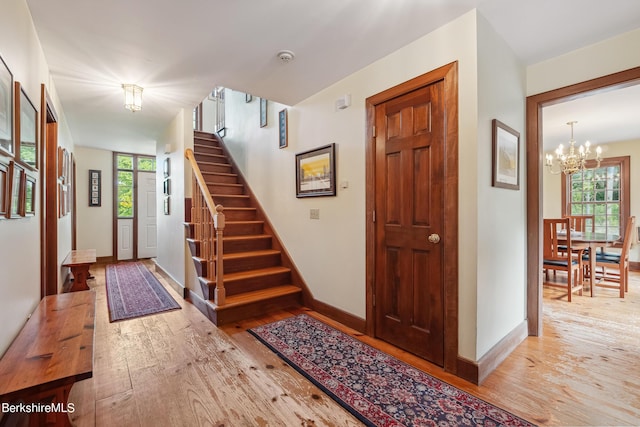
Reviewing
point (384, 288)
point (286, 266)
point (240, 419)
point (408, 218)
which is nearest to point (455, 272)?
point (408, 218)

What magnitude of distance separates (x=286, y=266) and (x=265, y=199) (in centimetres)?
102

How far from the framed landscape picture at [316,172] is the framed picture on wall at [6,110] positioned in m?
2.19

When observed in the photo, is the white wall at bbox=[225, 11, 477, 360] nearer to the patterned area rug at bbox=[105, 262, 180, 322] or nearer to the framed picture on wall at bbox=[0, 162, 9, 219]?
the patterned area rug at bbox=[105, 262, 180, 322]

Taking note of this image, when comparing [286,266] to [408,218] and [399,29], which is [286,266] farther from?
[399,29]

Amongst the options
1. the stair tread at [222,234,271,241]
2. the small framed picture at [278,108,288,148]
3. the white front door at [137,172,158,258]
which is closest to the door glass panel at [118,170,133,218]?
the white front door at [137,172,158,258]

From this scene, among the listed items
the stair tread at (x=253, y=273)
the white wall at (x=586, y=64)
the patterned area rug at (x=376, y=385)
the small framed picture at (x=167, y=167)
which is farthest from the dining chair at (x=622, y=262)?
the small framed picture at (x=167, y=167)

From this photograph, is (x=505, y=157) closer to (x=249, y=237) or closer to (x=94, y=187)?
(x=249, y=237)

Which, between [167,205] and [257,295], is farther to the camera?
[167,205]

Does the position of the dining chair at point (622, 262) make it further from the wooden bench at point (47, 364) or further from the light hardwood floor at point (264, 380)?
the wooden bench at point (47, 364)

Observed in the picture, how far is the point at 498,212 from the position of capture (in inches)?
84.1

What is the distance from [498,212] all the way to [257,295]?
7.81 feet

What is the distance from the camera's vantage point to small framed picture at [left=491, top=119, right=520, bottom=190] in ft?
6.75

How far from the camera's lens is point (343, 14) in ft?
6.14

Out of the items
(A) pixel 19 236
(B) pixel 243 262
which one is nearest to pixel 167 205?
(B) pixel 243 262
